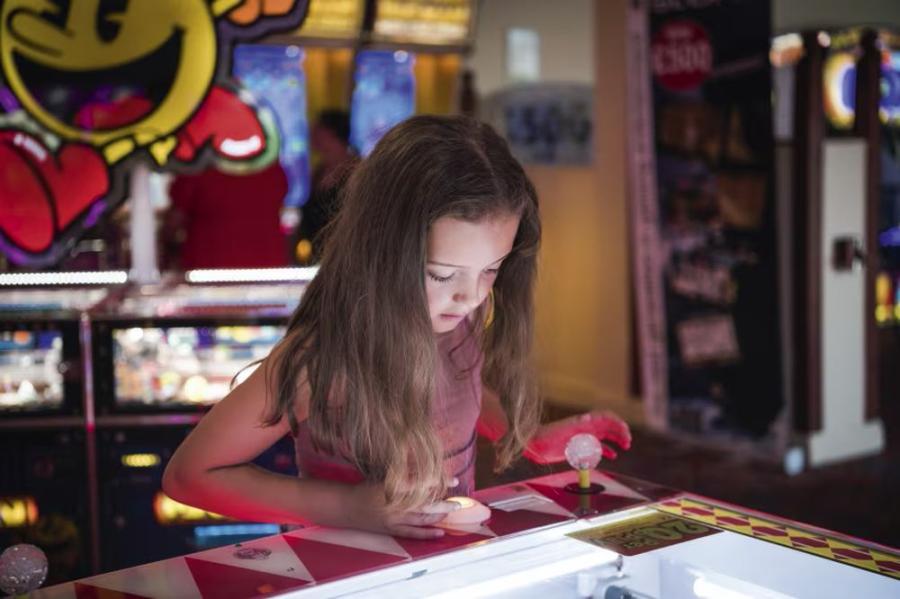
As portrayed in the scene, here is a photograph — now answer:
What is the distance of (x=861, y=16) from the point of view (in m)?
6.97

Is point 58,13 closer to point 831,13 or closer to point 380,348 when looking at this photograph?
point 380,348

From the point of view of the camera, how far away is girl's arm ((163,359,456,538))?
4.66ft

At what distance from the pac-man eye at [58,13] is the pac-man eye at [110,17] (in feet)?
0.29

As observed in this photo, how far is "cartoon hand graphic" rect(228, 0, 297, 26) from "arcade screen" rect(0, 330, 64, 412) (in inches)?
46.6

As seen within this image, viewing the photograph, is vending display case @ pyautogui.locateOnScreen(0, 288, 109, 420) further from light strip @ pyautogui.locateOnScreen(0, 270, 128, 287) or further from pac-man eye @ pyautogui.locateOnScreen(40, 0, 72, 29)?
pac-man eye @ pyautogui.locateOnScreen(40, 0, 72, 29)

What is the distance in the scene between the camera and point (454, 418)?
1.67m

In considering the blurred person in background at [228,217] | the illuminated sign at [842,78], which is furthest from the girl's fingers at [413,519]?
the illuminated sign at [842,78]

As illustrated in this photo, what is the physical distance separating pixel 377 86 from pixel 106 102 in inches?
94.4

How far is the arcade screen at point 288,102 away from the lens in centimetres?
473

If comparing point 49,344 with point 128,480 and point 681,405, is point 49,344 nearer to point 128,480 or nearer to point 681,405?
point 128,480

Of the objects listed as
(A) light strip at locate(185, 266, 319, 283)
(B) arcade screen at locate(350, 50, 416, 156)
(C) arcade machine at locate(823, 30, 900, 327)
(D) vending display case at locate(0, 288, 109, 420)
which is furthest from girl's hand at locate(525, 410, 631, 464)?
(C) arcade machine at locate(823, 30, 900, 327)

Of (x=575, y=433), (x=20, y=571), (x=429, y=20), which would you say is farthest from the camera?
(x=429, y=20)

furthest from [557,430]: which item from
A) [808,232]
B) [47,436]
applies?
[808,232]

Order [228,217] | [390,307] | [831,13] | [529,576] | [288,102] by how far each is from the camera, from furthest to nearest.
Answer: [831,13]
[288,102]
[228,217]
[390,307]
[529,576]
